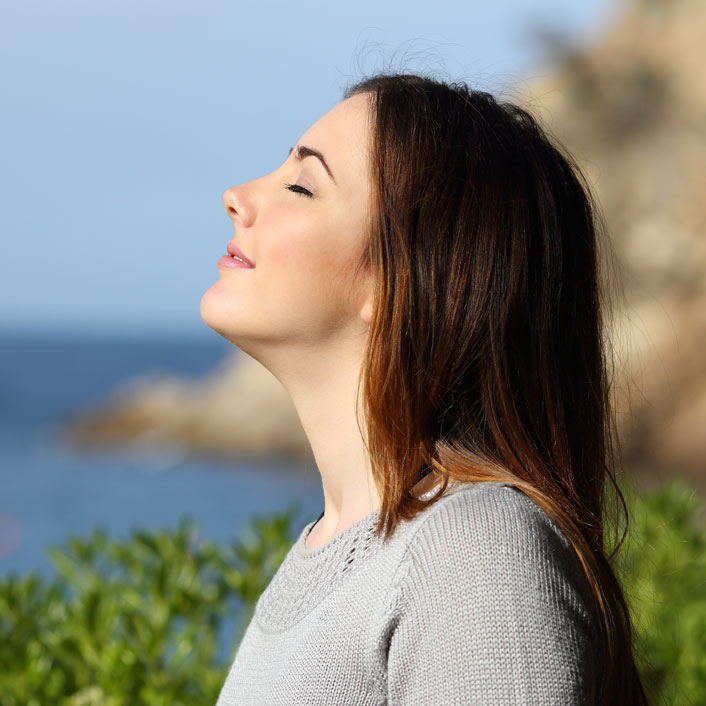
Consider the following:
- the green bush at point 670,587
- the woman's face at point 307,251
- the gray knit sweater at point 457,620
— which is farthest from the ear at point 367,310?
the green bush at point 670,587

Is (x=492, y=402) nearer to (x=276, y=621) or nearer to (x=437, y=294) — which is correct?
(x=437, y=294)

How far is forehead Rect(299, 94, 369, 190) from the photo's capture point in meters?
1.85

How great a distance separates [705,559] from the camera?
12.8 ft

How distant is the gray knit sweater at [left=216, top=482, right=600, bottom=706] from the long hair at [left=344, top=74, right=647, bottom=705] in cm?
10

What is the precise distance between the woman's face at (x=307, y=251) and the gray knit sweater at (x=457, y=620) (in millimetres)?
372

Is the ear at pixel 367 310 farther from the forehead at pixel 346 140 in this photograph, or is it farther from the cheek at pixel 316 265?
the forehead at pixel 346 140

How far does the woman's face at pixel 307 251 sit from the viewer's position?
6.00ft

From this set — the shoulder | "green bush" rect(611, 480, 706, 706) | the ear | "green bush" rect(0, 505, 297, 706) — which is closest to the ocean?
"green bush" rect(611, 480, 706, 706)

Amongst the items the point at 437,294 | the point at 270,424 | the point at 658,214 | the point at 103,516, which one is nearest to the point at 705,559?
the point at 437,294

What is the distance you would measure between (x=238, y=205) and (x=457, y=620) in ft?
2.87

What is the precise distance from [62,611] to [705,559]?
2304mm

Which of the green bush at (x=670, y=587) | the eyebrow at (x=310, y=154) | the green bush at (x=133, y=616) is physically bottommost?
the green bush at (x=670, y=587)

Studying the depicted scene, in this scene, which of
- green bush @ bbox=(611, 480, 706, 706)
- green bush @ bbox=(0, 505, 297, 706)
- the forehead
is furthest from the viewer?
green bush @ bbox=(611, 480, 706, 706)

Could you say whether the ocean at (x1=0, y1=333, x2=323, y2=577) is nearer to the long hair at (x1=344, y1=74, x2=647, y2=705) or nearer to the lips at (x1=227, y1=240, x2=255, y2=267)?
the lips at (x1=227, y1=240, x2=255, y2=267)
